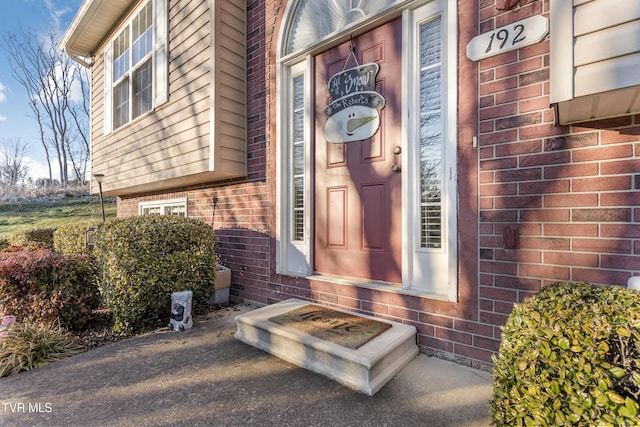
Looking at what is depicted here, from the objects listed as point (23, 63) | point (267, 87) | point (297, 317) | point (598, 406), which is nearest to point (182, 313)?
point (297, 317)

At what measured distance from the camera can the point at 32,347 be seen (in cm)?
233

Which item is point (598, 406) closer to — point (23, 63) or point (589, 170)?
point (589, 170)

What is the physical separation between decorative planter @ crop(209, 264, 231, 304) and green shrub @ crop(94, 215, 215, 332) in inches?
12.2

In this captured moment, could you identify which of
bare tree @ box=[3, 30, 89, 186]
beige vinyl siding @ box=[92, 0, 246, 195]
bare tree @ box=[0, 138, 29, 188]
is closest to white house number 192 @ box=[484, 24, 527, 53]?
beige vinyl siding @ box=[92, 0, 246, 195]

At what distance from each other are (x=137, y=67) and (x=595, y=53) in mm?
5934

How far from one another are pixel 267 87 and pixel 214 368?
2.93 meters

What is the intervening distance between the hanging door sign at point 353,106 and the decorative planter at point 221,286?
2.08 meters

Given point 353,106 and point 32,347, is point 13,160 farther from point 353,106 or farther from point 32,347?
point 353,106

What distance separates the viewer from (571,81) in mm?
1432

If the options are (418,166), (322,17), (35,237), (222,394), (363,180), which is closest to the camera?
(222,394)

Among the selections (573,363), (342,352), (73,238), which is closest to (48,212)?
(73,238)

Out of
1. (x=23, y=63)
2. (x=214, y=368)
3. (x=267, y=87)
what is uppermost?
(x=23, y=63)

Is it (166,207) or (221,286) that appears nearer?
(221,286)

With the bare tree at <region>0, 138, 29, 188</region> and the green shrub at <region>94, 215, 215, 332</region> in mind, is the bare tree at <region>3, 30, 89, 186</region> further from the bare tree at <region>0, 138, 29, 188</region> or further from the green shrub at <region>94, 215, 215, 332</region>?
the green shrub at <region>94, 215, 215, 332</region>
